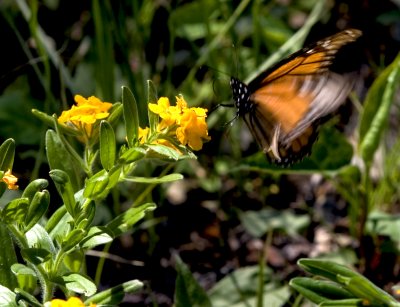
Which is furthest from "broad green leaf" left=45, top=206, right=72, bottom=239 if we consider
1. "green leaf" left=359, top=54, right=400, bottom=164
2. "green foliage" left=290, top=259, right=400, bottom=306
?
"green leaf" left=359, top=54, right=400, bottom=164

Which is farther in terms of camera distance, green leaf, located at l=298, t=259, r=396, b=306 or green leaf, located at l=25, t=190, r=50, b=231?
green leaf, located at l=298, t=259, r=396, b=306

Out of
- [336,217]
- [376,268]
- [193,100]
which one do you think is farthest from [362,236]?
[193,100]

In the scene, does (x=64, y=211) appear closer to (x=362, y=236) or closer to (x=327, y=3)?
(x=362, y=236)

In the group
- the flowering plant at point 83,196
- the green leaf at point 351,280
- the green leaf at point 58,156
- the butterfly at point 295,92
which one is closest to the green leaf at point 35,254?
the flowering plant at point 83,196

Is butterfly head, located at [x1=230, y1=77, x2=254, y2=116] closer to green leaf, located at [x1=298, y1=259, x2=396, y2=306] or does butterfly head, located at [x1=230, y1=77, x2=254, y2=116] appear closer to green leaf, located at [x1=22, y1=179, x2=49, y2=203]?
green leaf, located at [x1=298, y1=259, x2=396, y2=306]

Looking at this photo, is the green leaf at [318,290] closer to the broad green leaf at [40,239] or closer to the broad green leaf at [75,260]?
the broad green leaf at [75,260]

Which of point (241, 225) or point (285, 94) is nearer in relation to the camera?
point (285, 94)

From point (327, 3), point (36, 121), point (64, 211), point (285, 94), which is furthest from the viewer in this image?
point (327, 3)
